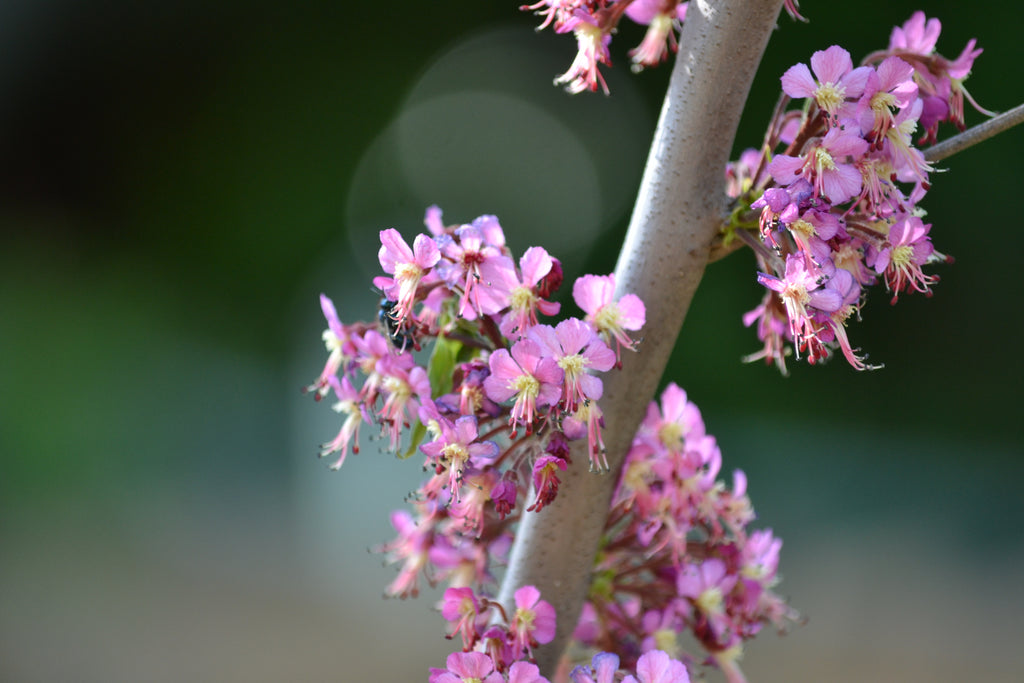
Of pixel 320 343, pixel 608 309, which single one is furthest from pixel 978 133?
pixel 320 343

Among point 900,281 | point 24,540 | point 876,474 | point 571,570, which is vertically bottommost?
point 571,570

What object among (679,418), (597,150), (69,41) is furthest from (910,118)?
(69,41)

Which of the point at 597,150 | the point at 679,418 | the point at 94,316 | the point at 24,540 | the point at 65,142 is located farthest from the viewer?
the point at 65,142

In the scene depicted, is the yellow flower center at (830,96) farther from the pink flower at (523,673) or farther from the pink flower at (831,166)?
the pink flower at (523,673)

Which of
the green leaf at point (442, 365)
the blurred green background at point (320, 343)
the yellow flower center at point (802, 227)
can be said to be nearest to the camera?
the yellow flower center at point (802, 227)

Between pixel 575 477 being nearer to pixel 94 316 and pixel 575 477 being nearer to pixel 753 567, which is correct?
pixel 753 567

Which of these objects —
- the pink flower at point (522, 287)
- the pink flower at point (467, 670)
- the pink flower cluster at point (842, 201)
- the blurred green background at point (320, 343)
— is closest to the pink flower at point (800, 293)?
the pink flower cluster at point (842, 201)

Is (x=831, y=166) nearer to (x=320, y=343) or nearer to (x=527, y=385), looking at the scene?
(x=527, y=385)
